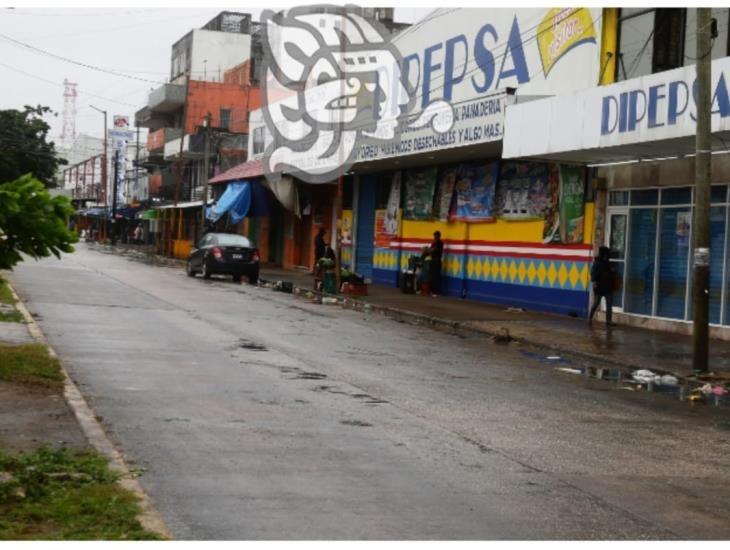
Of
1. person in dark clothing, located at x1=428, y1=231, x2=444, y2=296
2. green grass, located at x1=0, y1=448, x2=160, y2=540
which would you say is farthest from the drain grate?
person in dark clothing, located at x1=428, y1=231, x2=444, y2=296

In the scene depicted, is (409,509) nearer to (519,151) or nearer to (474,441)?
(474,441)

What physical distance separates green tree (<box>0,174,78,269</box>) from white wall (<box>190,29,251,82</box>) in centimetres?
6982

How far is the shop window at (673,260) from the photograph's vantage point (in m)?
20.3

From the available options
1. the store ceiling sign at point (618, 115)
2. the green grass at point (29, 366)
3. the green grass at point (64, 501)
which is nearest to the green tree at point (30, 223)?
the green grass at point (29, 366)

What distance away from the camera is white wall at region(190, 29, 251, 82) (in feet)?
252

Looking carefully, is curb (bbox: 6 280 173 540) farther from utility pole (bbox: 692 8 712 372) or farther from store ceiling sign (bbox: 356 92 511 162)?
store ceiling sign (bbox: 356 92 511 162)

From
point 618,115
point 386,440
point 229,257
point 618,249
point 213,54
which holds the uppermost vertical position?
point 213,54

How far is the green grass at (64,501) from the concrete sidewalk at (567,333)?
9940mm

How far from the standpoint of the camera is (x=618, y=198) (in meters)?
22.3

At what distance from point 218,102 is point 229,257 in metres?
39.3

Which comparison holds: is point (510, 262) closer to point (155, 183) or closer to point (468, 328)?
point (468, 328)

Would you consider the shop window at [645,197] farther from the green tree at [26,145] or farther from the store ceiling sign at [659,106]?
the green tree at [26,145]

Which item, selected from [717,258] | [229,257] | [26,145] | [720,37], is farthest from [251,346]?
[26,145]

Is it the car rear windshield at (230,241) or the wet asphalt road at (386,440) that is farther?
the car rear windshield at (230,241)
